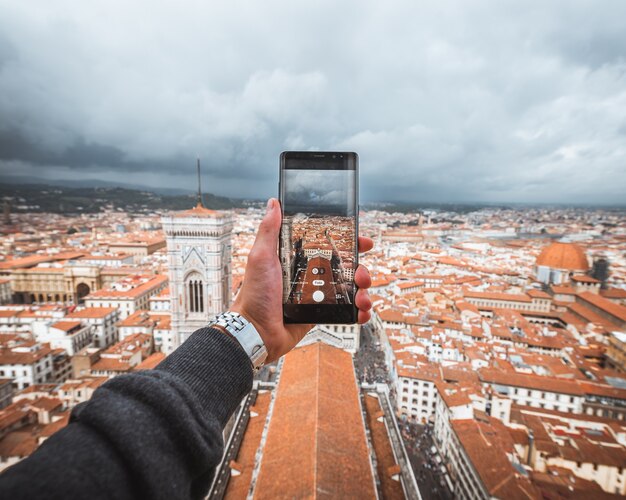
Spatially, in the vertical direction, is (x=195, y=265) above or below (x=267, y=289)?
below

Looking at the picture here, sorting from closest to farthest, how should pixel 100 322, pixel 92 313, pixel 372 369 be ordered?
pixel 372 369
pixel 100 322
pixel 92 313

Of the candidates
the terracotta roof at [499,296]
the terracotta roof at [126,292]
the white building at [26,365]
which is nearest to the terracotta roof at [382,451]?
the white building at [26,365]

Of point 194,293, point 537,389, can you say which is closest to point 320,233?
point 194,293

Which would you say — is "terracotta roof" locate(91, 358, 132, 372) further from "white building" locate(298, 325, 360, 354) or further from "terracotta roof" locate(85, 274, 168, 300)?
"terracotta roof" locate(85, 274, 168, 300)

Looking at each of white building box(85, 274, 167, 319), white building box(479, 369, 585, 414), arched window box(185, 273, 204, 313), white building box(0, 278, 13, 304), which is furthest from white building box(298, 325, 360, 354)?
white building box(0, 278, 13, 304)

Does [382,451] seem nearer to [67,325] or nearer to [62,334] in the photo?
[62,334]

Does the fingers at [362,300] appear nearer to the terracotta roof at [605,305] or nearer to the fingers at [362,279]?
the fingers at [362,279]
